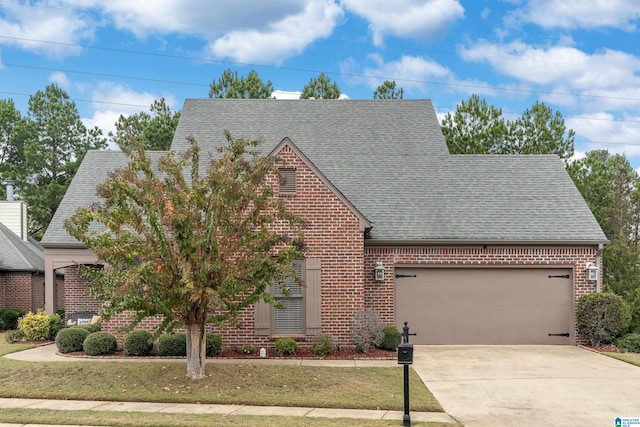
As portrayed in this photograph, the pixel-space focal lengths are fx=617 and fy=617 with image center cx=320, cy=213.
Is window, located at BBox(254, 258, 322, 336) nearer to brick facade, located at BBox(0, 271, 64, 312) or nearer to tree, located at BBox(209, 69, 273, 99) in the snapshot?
brick facade, located at BBox(0, 271, 64, 312)

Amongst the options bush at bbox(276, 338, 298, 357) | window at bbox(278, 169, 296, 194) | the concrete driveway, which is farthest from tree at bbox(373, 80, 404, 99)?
bush at bbox(276, 338, 298, 357)

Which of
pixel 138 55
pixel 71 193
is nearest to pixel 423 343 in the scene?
pixel 71 193

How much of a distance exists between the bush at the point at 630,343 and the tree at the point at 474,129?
15.4m

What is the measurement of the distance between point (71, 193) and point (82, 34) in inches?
434

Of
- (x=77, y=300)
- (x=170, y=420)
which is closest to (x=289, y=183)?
(x=170, y=420)

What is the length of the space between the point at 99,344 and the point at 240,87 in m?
22.5

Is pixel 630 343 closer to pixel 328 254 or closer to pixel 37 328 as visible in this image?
pixel 328 254

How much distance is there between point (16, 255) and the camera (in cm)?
2503

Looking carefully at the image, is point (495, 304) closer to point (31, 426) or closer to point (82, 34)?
point (31, 426)

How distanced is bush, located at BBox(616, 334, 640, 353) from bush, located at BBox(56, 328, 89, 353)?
12837 mm

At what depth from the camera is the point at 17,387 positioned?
10336 millimetres

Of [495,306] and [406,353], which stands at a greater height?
[406,353]

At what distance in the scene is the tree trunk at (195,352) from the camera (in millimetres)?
10898

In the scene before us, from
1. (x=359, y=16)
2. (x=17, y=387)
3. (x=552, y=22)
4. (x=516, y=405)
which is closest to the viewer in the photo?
(x=516, y=405)
